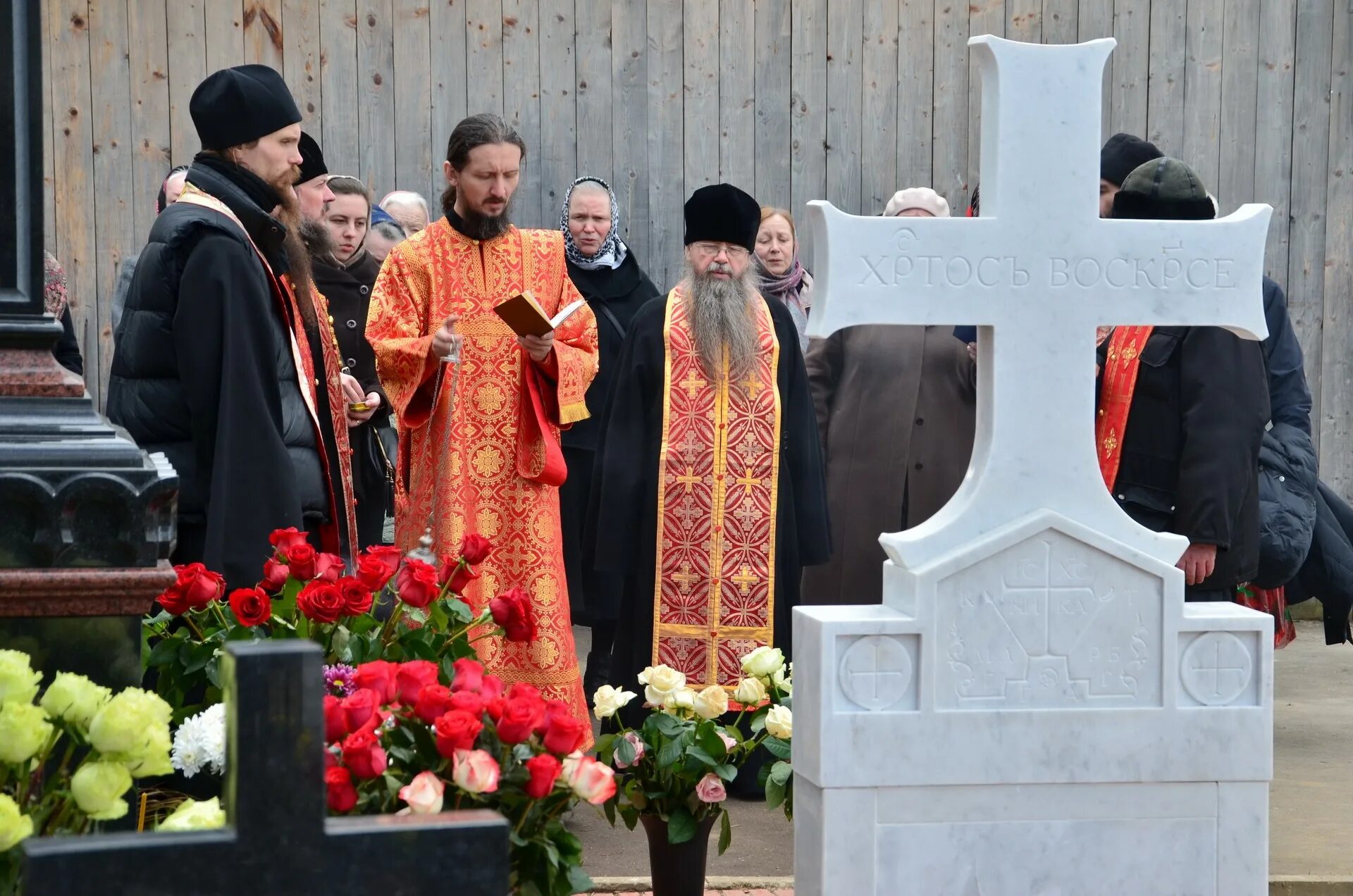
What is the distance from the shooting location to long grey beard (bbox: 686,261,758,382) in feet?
17.9

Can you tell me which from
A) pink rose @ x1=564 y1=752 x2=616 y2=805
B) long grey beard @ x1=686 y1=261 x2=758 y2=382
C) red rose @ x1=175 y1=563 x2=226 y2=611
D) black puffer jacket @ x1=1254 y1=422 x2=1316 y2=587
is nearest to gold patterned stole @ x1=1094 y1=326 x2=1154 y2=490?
black puffer jacket @ x1=1254 y1=422 x2=1316 y2=587

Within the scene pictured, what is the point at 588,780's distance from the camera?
2.41m

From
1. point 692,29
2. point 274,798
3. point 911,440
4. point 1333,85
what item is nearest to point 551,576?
point 911,440

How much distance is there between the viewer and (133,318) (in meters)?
3.89

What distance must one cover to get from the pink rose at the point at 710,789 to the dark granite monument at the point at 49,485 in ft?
4.26

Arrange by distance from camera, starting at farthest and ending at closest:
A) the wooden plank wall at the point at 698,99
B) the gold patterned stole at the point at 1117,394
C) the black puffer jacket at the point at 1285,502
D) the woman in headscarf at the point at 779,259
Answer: the wooden plank wall at the point at 698,99, the woman in headscarf at the point at 779,259, the black puffer jacket at the point at 1285,502, the gold patterned stole at the point at 1117,394

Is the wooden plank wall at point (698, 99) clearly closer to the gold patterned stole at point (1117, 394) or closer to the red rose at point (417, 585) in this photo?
the gold patterned stole at point (1117, 394)

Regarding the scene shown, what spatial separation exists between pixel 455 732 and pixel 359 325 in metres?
4.43

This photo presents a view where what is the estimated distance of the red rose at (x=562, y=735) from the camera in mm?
2441

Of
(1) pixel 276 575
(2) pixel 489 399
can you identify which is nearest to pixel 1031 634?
(1) pixel 276 575

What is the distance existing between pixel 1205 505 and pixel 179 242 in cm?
260

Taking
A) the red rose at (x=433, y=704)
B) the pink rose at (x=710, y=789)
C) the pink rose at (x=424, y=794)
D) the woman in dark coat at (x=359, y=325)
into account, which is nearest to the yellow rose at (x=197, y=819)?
the pink rose at (x=424, y=794)

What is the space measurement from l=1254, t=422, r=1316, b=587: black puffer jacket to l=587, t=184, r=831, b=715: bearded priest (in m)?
1.40

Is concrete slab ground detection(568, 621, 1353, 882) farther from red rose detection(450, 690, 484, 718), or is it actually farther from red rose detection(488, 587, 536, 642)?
red rose detection(450, 690, 484, 718)
